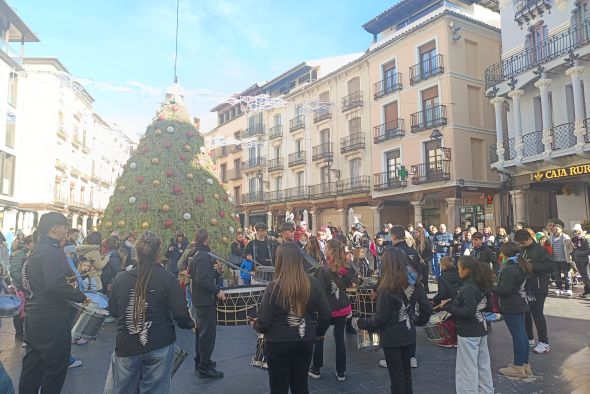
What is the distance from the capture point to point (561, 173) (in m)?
15.6

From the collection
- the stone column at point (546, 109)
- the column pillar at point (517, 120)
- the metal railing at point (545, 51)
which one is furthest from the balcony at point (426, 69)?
the stone column at point (546, 109)

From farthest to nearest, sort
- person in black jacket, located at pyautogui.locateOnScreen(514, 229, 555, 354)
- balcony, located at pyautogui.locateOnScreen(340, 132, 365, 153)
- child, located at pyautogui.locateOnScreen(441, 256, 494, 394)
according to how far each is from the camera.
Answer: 1. balcony, located at pyautogui.locateOnScreen(340, 132, 365, 153)
2. person in black jacket, located at pyautogui.locateOnScreen(514, 229, 555, 354)
3. child, located at pyautogui.locateOnScreen(441, 256, 494, 394)

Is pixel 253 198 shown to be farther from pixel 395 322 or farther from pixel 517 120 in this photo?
pixel 395 322

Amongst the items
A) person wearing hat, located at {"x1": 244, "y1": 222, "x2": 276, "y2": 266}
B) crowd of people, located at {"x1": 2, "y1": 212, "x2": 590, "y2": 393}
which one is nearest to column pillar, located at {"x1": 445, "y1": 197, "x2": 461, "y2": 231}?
person wearing hat, located at {"x1": 244, "y1": 222, "x2": 276, "y2": 266}

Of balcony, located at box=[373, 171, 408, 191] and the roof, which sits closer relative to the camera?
the roof

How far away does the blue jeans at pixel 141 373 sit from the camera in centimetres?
318

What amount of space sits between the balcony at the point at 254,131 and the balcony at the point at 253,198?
201 inches

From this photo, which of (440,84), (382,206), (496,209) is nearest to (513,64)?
(440,84)

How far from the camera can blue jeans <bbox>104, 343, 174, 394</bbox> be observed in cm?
318

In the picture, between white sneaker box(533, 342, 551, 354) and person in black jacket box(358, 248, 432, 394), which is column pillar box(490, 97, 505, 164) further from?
person in black jacket box(358, 248, 432, 394)

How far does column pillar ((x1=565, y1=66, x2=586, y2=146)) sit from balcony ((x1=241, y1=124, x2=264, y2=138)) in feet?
80.9

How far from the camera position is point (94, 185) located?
43.0 m

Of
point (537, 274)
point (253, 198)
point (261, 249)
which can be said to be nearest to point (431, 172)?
point (261, 249)

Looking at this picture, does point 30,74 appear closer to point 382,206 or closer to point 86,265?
point 382,206
